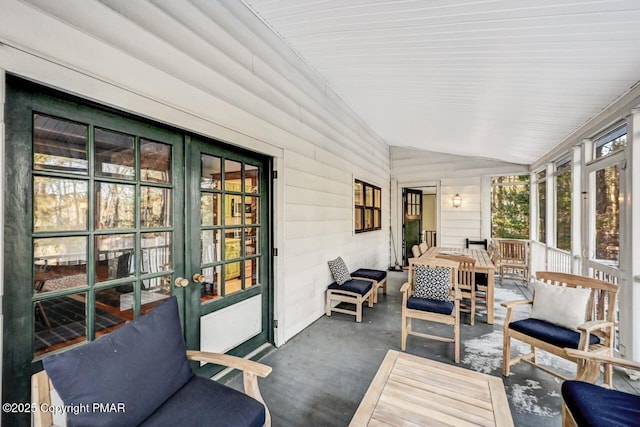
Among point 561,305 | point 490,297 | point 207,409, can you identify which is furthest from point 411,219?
point 207,409

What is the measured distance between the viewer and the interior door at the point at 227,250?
7.26 ft

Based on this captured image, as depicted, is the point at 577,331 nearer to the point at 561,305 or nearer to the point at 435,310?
the point at 561,305

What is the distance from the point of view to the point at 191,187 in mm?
2178

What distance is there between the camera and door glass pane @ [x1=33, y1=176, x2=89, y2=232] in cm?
141

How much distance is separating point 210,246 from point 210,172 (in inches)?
25.6

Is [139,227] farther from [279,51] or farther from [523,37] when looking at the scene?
[523,37]

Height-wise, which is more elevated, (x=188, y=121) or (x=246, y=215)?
(x=188, y=121)

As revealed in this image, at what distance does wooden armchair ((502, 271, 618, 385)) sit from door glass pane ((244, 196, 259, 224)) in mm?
2589

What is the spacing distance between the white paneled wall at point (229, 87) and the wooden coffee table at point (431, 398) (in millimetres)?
1602

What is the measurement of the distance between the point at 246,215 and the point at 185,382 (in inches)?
60.8

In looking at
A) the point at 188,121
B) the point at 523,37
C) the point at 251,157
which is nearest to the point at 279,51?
the point at 251,157

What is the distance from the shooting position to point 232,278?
260 cm

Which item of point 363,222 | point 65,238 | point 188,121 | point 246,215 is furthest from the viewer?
point 363,222

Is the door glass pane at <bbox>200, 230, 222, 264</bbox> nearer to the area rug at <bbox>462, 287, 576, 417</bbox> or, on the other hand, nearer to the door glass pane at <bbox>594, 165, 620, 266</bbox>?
the area rug at <bbox>462, 287, 576, 417</bbox>
